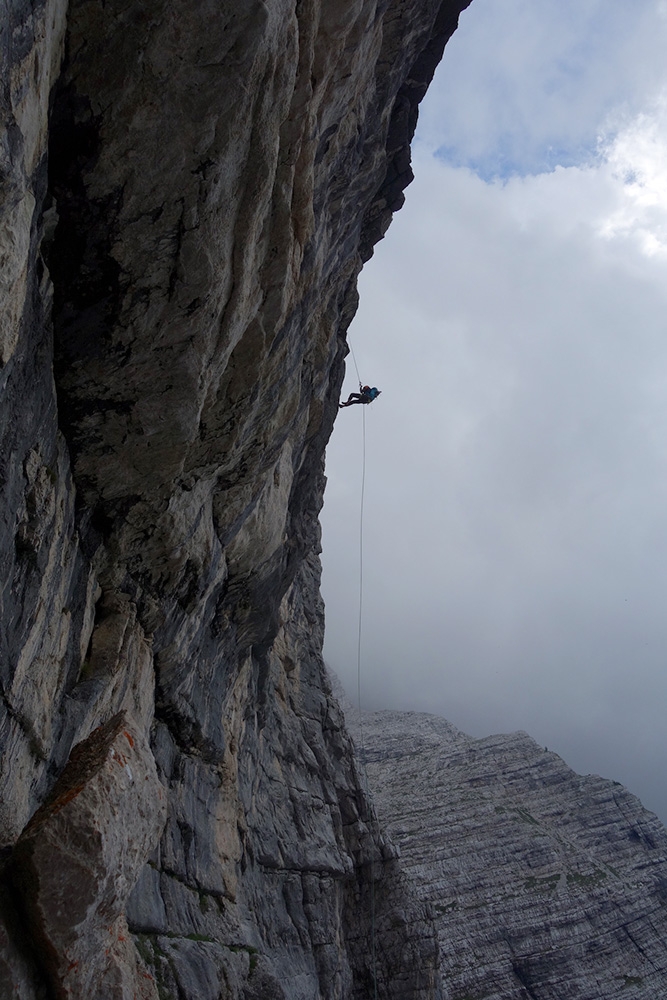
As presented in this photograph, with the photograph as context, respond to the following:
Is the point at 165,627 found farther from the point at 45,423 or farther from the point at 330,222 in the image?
the point at 330,222

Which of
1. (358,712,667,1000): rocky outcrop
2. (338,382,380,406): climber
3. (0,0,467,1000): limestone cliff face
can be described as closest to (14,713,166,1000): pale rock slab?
(0,0,467,1000): limestone cliff face

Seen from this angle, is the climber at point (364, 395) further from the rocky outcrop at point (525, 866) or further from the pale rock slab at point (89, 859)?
the rocky outcrop at point (525, 866)

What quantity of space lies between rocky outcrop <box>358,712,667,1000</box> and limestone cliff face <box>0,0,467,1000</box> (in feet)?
135

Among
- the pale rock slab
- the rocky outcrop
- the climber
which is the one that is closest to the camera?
the pale rock slab

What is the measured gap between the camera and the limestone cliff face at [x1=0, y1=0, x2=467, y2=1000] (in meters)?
7.47

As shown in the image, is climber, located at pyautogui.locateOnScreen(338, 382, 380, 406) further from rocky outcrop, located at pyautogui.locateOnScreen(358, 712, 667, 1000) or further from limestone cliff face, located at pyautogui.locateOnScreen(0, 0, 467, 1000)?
rocky outcrop, located at pyautogui.locateOnScreen(358, 712, 667, 1000)

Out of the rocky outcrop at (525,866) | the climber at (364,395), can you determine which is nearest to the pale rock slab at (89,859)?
the climber at (364,395)

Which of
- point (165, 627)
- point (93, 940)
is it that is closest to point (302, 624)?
point (165, 627)

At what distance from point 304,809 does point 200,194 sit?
24.8m

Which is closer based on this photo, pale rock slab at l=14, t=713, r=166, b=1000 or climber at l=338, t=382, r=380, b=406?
pale rock slab at l=14, t=713, r=166, b=1000

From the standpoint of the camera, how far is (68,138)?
7.75m

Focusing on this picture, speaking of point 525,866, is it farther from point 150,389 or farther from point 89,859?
point 150,389

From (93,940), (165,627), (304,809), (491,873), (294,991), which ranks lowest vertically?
(491,873)

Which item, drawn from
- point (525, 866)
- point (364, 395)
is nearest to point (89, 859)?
point (364, 395)
